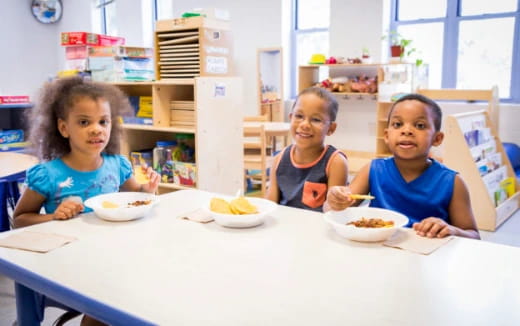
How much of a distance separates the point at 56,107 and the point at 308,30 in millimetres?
5115

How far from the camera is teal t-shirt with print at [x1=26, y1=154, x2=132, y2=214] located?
1507 mm

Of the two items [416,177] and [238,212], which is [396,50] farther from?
[238,212]

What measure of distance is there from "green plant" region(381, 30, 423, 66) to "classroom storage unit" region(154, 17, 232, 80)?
8.22 feet

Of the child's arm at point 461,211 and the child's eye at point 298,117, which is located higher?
the child's eye at point 298,117

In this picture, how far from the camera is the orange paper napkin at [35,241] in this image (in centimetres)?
106

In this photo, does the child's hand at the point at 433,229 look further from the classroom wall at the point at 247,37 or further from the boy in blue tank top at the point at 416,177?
the classroom wall at the point at 247,37

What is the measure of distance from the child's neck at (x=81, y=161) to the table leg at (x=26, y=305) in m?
0.52

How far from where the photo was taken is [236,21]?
261 inches

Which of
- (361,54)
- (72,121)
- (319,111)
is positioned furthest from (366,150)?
(72,121)

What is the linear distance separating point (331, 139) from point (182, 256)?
532 centimetres

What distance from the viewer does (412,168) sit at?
147cm

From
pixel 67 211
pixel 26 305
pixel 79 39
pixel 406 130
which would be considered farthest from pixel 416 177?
pixel 79 39

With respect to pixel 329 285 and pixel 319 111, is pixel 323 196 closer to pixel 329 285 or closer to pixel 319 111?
pixel 319 111

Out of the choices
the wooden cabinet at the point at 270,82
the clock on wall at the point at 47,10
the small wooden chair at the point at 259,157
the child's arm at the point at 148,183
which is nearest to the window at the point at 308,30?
the wooden cabinet at the point at 270,82
